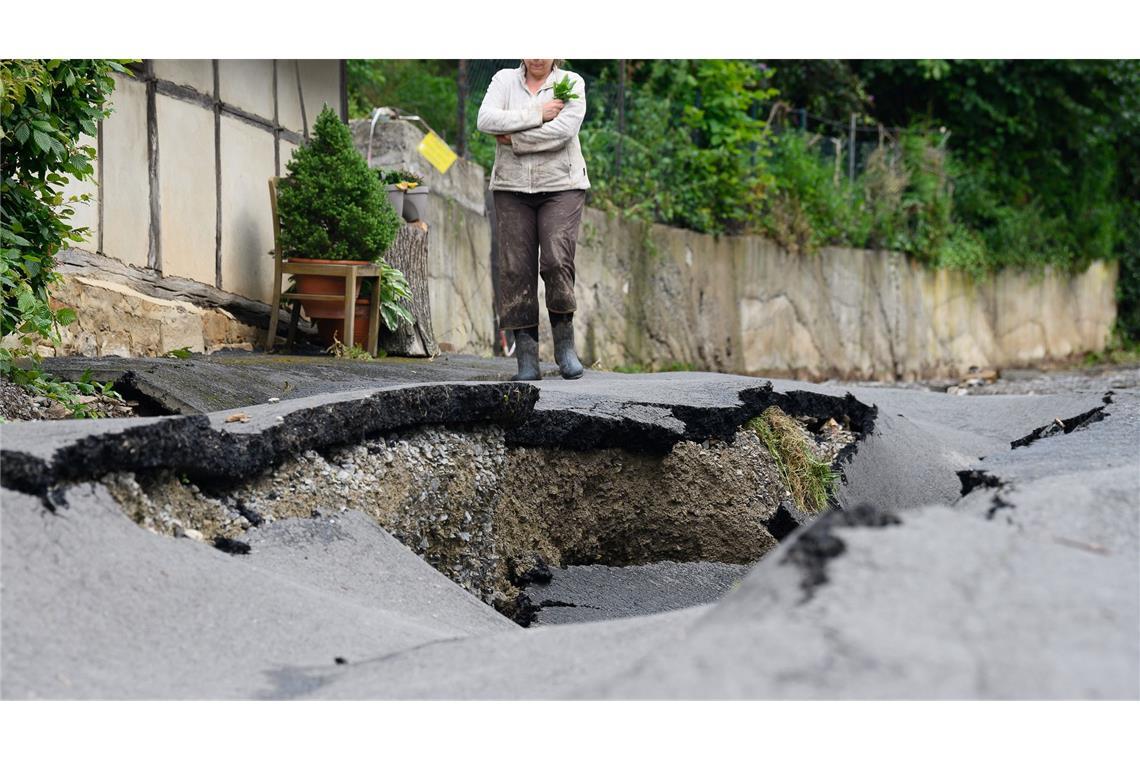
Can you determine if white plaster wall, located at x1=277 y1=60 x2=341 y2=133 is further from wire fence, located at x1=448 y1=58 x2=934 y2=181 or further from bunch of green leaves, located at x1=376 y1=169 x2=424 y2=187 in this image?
wire fence, located at x1=448 y1=58 x2=934 y2=181

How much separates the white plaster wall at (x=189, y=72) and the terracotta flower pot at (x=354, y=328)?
153 cm

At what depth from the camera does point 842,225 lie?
15.1 meters

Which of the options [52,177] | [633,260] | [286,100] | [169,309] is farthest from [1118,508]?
[633,260]

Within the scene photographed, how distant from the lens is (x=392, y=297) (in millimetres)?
8016

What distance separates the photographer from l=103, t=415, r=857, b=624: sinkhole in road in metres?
3.50

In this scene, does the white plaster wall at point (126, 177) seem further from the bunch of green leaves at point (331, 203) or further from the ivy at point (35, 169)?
the ivy at point (35, 169)

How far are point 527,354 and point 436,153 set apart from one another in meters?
3.18

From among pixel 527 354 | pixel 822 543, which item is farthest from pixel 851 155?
pixel 822 543

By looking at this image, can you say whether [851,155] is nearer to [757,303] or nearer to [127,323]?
[757,303]

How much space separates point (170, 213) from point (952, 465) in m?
4.34

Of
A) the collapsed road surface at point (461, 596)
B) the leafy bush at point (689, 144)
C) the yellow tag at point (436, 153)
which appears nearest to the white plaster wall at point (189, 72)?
the yellow tag at point (436, 153)

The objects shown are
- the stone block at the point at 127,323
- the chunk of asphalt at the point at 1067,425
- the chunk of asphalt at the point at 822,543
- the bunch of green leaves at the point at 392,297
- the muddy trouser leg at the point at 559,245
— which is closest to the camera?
the chunk of asphalt at the point at 822,543

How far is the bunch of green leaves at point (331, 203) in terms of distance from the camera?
7496 mm

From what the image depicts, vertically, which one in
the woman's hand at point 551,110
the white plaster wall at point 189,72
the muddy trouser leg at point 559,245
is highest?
the white plaster wall at point 189,72
